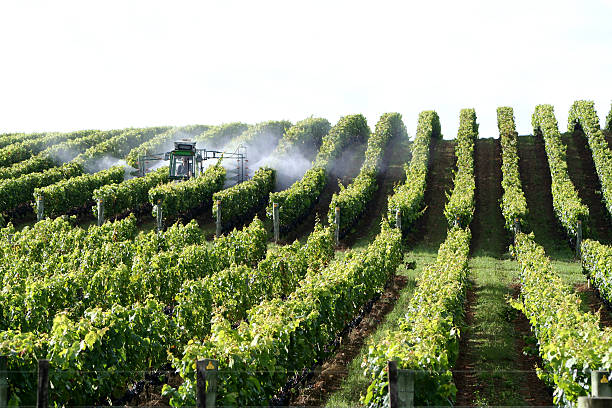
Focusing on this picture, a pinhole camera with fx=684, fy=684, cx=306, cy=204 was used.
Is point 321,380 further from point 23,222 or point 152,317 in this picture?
point 23,222

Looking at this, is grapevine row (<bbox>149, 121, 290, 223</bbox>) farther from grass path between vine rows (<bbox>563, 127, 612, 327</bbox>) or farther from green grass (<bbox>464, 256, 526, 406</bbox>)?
grass path between vine rows (<bbox>563, 127, 612, 327</bbox>)

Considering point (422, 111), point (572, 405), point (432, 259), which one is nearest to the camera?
point (572, 405)

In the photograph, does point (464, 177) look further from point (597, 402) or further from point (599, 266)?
point (597, 402)

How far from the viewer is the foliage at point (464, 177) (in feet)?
Result: 109

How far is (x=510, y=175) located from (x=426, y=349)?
3145 cm

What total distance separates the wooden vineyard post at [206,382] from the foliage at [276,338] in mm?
528

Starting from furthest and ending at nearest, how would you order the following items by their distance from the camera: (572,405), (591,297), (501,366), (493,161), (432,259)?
1. (493,161)
2. (432,259)
3. (591,297)
4. (501,366)
5. (572,405)

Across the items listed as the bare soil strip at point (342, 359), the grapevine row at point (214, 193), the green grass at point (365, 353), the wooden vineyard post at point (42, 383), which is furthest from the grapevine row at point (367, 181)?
the wooden vineyard post at point (42, 383)

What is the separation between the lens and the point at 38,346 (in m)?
11.6

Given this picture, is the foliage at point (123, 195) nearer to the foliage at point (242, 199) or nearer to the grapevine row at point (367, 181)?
the foliage at point (242, 199)

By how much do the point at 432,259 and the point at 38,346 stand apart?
830 inches

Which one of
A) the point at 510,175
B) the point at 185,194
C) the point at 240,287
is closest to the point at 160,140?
the point at 185,194

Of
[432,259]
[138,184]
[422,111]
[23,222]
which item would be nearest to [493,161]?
[422,111]

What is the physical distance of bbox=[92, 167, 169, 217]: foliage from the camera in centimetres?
3631
